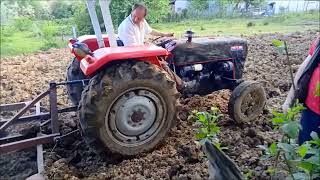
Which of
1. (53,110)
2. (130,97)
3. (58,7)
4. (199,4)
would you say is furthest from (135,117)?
(58,7)

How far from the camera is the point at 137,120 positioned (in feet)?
11.8

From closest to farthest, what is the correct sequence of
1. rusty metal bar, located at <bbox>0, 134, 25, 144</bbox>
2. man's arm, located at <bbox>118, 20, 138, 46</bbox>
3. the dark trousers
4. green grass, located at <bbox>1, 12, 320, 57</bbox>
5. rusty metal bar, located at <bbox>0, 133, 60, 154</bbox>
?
the dark trousers, rusty metal bar, located at <bbox>0, 133, 60, 154</bbox>, rusty metal bar, located at <bbox>0, 134, 25, 144</bbox>, man's arm, located at <bbox>118, 20, 138, 46</bbox>, green grass, located at <bbox>1, 12, 320, 57</bbox>

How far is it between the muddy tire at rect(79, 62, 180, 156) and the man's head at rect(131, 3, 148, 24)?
88 centimetres

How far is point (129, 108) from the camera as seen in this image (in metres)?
3.53

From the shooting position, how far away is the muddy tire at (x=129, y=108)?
3.32 m

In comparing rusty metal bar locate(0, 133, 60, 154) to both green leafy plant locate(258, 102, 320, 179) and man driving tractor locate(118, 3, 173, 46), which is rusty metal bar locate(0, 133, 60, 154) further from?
green leafy plant locate(258, 102, 320, 179)

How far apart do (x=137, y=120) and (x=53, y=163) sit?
85 cm

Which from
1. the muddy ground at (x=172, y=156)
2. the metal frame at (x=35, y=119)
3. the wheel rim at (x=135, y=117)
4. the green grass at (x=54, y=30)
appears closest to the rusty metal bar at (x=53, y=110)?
the metal frame at (x=35, y=119)

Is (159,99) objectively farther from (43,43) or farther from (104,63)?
(43,43)

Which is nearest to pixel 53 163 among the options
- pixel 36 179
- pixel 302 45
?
pixel 36 179

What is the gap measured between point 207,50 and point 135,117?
1.43 m

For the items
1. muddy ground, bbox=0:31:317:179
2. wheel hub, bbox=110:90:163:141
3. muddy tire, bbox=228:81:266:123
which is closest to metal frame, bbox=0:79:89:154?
muddy ground, bbox=0:31:317:179

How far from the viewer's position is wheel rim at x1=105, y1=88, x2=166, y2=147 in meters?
3.48

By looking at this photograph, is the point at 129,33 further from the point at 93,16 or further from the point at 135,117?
the point at 135,117
